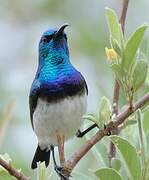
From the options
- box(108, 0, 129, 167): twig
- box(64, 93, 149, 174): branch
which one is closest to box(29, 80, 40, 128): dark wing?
box(108, 0, 129, 167): twig

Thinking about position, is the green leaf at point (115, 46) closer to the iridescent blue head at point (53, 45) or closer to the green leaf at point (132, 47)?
the green leaf at point (132, 47)

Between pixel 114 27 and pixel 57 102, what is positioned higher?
pixel 114 27

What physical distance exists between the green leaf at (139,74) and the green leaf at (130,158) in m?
0.20

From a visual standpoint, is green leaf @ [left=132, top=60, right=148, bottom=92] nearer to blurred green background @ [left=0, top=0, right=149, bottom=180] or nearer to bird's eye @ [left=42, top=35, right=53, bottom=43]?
bird's eye @ [left=42, top=35, right=53, bottom=43]

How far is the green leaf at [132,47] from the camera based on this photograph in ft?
6.18

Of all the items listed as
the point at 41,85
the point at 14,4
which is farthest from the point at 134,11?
the point at 41,85

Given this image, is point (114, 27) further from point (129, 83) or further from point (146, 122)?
point (146, 122)

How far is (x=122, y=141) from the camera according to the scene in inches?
72.7

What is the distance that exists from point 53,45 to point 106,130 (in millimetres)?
1676

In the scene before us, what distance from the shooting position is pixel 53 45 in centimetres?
358

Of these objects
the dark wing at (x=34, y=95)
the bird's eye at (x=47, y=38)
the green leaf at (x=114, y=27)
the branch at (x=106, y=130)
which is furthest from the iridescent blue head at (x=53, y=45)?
the branch at (x=106, y=130)

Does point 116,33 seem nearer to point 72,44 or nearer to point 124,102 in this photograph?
point 124,102

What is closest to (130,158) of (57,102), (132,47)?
(132,47)

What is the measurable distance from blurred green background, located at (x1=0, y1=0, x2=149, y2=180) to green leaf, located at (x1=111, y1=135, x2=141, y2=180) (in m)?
2.14
